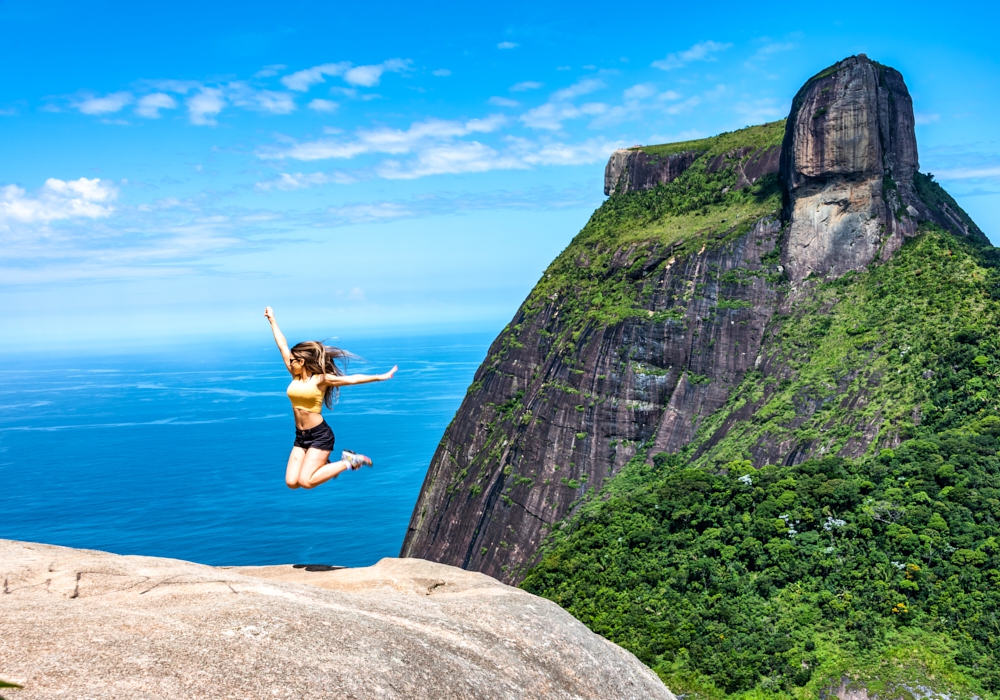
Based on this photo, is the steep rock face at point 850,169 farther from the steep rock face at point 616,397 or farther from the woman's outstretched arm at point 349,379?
the woman's outstretched arm at point 349,379

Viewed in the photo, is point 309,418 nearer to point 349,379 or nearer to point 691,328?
point 349,379

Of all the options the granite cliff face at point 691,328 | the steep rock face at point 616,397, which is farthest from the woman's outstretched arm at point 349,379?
the steep rock face at point 616,397

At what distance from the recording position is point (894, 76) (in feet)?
177

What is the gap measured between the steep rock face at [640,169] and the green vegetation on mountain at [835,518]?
591 inches

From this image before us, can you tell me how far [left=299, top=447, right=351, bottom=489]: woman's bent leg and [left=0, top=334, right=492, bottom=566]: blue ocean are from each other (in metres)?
36.7

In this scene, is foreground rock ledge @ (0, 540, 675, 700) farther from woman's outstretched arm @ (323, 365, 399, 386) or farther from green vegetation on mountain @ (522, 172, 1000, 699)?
green vegetation on mountain @ (522, 172, 1000, 699)

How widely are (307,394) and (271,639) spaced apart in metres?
2.70

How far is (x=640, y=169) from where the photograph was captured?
74312 mm

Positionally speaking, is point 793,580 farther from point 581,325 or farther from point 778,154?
point 778,154

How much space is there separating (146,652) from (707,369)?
169 feet

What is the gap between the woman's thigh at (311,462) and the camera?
9.20 metres

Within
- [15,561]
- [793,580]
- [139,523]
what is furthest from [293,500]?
[15,561]

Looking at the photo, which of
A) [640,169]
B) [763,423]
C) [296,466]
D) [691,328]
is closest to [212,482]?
[640,169]

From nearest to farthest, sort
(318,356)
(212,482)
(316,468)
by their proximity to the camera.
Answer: (318,356), (316,468), (212,482)
